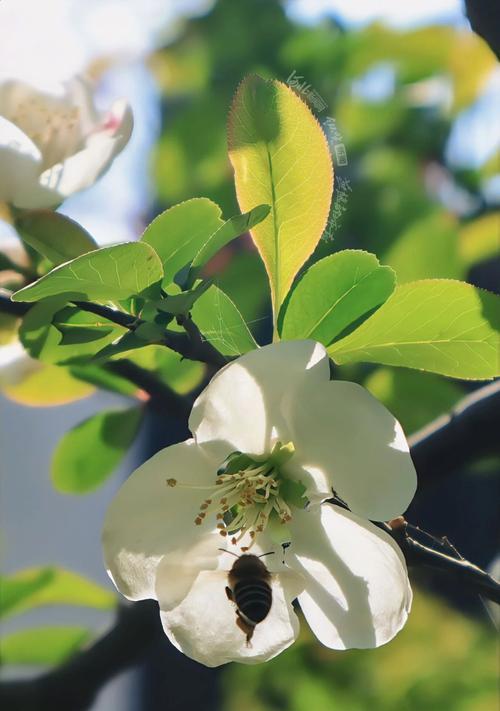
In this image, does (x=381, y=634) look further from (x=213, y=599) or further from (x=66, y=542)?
(x=66, y=542)

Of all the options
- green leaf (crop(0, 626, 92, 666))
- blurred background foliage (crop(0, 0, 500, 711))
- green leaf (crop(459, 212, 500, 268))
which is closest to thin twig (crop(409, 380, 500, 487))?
blurred background foliage (crop(0, 0, 500, 711))

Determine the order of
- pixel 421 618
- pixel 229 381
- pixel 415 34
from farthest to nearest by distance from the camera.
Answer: pixel 421 618 → pixel 415 34 → pixel 229 381

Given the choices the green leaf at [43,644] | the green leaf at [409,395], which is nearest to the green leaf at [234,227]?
the green leaf at [409,395]

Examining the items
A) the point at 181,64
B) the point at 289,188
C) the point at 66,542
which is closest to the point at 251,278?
the point at 289,188

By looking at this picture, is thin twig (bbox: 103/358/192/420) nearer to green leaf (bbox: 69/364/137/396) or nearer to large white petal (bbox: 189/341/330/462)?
green leaf (bbox: 69/364/137/396)

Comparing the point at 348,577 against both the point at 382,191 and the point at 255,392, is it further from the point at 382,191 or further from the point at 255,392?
the point at 382,191

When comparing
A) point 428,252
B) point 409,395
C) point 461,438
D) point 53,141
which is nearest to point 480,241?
point 428,252
